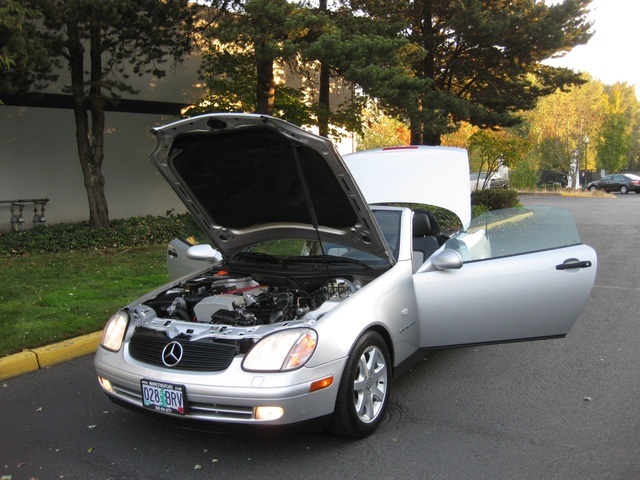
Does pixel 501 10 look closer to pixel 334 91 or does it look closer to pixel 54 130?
pixel 334 91

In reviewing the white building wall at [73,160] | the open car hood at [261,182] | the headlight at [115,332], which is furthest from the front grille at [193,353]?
the white building wall at [73,160]

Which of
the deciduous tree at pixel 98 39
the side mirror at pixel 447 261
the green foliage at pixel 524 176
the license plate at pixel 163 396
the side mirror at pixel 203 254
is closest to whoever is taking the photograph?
the license plate at pixel 163 396

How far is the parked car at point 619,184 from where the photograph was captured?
40.5 m

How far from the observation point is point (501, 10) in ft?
55.9

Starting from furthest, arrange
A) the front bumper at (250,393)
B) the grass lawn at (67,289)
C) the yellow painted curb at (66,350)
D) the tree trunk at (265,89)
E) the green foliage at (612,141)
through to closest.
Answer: the green foliage at (612,141) → the tree trunk at (265,89) → the grass lawn at (67,289) → the yellow painted curb at (66,350) → the front bumper at (250,393)

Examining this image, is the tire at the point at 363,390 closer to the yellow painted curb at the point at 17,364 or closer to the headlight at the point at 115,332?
the headlight at the point at 115,332

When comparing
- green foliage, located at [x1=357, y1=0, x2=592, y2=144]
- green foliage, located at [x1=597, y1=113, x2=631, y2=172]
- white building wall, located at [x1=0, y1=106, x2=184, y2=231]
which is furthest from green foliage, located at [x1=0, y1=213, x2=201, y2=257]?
green foliage, located at [x1=597, y1=113, x2=631, y2=172]

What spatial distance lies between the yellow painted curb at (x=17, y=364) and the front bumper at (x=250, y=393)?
2.31 m

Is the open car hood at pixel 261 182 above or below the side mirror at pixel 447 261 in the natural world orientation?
above

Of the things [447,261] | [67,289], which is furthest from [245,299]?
[67,289]

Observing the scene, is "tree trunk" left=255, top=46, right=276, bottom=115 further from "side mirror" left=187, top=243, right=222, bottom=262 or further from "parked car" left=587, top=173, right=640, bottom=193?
"parked car" left=587, top=173, right=640, bottom=193

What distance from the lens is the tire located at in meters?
3.55

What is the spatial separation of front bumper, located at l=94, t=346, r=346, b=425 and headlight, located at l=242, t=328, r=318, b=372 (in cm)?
4

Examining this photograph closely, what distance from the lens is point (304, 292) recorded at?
14.2ft
